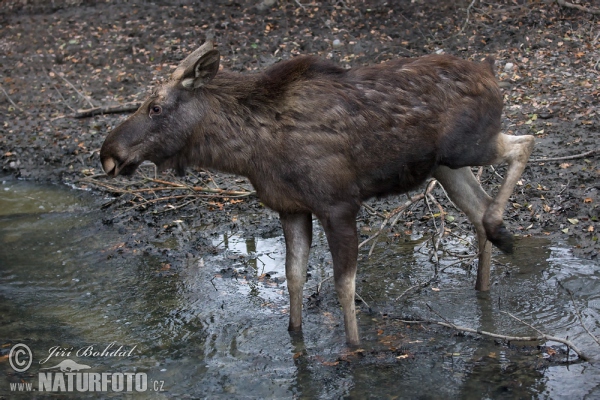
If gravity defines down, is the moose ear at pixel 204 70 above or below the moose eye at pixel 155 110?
above

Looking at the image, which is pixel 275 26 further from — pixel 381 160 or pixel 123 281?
pixel 381 160

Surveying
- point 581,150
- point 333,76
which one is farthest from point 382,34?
point 333,76

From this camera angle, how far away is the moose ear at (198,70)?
5.59 metres

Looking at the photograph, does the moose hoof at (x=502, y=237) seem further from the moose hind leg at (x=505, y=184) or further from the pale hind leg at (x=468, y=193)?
the pale hind leg at (x=468, y=193)

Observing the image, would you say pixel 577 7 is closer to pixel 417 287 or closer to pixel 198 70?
pixel 417 287

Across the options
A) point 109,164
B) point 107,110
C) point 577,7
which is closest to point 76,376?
point 109,164

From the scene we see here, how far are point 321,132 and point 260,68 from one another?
8.56 meters

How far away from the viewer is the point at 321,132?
5.61m

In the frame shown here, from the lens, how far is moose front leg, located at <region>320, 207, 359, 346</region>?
5574mm

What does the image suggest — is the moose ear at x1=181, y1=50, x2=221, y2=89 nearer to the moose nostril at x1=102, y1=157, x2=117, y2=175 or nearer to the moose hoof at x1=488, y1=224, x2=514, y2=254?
the moose nostril at x1=102, y1=157, x2=117, y2=175

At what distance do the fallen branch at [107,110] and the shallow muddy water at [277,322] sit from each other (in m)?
4.38

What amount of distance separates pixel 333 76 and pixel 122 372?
2912 mm

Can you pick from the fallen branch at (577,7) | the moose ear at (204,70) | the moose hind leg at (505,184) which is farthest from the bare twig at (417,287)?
the fallen branch at (577,7)

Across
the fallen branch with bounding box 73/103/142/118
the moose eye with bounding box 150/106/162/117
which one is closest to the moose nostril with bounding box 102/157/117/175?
the moose eye with bounding box 150/106/162/117
